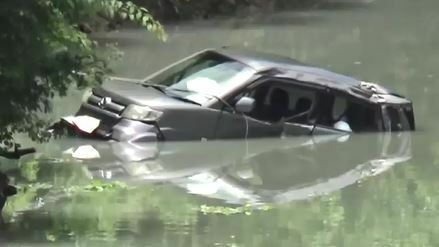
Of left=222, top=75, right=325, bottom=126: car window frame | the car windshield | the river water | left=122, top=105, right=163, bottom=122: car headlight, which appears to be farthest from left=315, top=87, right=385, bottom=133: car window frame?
left=122, top=105, right=163, bottom=122: car headlight

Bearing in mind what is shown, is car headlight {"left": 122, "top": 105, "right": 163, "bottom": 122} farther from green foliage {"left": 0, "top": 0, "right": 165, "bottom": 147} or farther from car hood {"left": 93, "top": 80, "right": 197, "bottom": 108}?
green foliage {"left": 0, "top": 0, "right": 165, "bottom": 147}

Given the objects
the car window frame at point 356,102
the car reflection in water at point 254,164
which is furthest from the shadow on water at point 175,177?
the car window frame at point 356,102

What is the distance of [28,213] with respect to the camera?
26.4 ft

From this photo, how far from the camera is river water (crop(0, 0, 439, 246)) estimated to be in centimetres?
750

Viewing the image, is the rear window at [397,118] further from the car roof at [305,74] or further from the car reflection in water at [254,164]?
the car reflection in water at [254,164]

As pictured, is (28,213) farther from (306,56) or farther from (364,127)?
(306,56)

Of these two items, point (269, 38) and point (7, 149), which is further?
point (269, 38)

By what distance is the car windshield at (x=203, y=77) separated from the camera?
40.4 feet

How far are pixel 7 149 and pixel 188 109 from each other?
3.77 metres

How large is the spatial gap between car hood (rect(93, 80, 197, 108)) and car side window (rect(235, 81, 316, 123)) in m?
0.89

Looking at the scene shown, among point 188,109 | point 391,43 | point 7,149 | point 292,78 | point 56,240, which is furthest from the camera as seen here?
point 391,43

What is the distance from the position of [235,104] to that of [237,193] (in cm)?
319

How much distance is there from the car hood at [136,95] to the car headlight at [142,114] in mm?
103

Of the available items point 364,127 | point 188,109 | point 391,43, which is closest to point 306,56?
point 391,43
